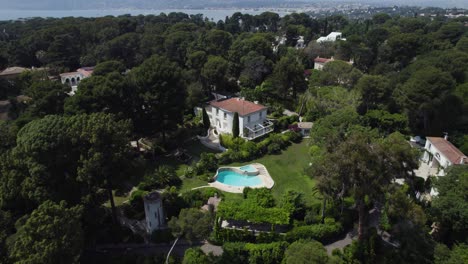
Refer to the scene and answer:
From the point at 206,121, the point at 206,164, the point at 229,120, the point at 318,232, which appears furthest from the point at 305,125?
the point at 318,232

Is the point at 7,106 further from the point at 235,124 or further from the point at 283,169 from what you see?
the point at 283,169

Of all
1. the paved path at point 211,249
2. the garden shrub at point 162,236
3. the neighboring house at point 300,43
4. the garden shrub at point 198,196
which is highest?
the neighboring house at point 300,43

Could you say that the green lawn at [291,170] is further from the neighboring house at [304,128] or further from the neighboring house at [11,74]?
the neighboring house at [11,74]

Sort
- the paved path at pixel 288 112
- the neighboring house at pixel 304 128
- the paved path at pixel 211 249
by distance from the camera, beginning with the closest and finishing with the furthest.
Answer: the paved path at pixel 211 249 < the neighboring house at pixel 304 128 < the paved path at pixel 288 112

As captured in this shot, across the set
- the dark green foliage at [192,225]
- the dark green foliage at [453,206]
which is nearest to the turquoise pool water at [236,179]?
the dark green foliage at [192,225]

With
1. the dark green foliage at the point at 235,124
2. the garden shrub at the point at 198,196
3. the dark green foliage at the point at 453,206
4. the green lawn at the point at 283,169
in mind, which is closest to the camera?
the dark green foliage at the point at 453,206

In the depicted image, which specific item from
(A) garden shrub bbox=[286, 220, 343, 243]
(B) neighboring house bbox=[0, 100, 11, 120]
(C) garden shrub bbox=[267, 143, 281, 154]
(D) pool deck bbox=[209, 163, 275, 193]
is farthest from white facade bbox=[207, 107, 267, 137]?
(B) neighboring house bbox=[0, 100, 11, 120]
